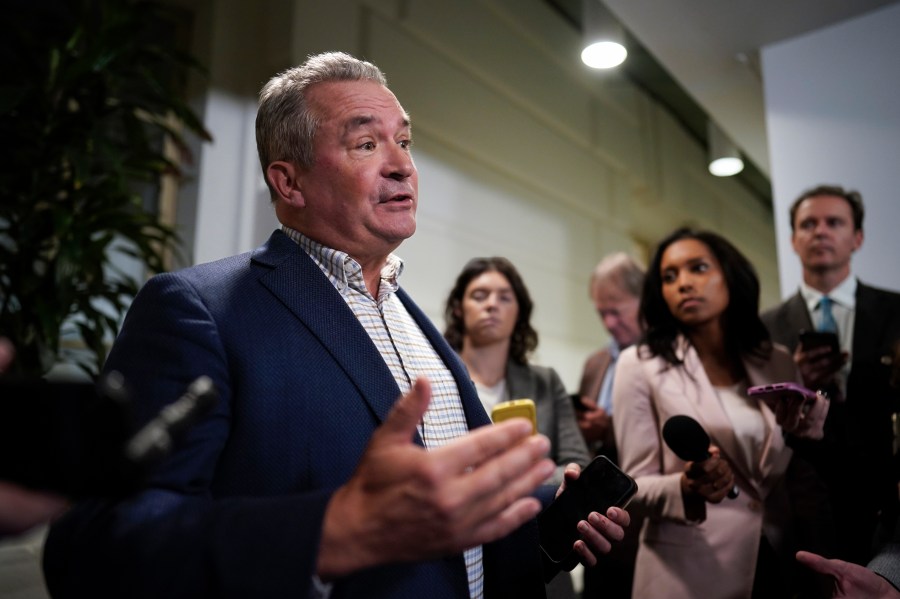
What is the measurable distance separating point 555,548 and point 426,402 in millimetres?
682

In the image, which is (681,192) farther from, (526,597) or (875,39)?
(526,597)

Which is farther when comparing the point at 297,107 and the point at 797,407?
the point at 797,407

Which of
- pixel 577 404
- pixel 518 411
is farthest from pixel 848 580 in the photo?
pixel 577 404

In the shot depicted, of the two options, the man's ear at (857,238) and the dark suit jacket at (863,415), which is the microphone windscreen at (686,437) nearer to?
the dark suit jacket at (863,415)

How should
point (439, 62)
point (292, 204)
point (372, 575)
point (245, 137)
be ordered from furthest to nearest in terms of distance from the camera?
point (439, 62), point (245, 137), point (292, 204), point (372, 575)

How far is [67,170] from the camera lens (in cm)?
191

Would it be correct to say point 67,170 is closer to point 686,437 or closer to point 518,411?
point 518,411

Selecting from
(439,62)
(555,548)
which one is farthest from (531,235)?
(555,548)

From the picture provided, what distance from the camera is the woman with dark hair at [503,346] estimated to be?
7.20 ft

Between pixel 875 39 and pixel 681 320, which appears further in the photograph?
pixel 875 39

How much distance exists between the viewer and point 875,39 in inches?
109

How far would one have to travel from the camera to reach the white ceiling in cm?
284

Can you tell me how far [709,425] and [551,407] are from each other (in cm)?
64

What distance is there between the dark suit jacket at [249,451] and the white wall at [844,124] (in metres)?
2.33
